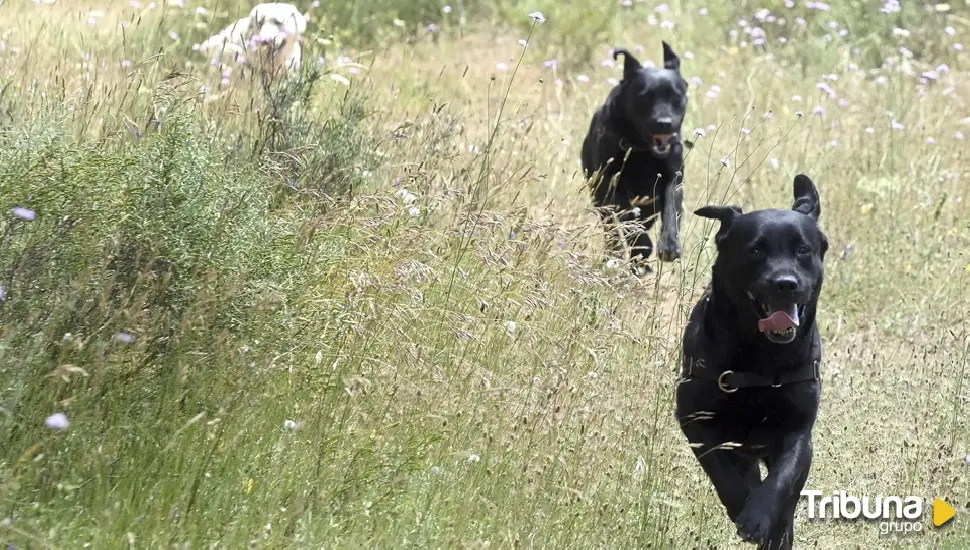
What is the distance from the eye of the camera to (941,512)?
14.6ft

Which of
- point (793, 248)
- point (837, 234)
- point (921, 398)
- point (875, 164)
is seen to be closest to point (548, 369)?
point (793, 248)

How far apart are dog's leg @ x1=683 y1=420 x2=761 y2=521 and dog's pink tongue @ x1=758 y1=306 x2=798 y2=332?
0.39m

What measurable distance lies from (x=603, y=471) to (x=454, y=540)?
757mm

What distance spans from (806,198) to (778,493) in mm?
1302

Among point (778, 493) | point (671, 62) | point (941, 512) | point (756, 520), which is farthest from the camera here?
point (671, 62)

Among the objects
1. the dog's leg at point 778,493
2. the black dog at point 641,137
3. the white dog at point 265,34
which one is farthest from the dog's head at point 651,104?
the dog's leg at point 778,493

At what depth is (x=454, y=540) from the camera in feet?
10.8

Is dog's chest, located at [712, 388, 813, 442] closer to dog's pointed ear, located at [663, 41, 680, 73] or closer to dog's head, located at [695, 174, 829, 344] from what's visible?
dog's head, located at [695, 174, 829, 344]

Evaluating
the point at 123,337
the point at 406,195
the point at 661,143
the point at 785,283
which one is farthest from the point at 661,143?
the point at 123,337

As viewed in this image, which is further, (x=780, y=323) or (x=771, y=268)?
(x=771, y=268)

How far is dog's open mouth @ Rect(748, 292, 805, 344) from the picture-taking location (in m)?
4.02

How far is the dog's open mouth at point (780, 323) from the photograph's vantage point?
4020 millimetres

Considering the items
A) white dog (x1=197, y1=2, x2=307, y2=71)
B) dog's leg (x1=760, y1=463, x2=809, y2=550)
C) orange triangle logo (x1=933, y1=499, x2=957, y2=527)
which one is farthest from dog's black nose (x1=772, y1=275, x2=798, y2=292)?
white dog (x1=197, y1=2, x2=307, y2=71)

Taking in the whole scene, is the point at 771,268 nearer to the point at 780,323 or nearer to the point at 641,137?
the point at 780,323
